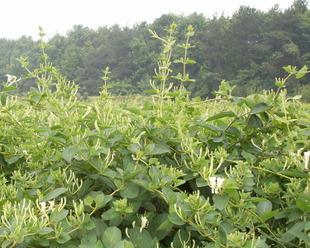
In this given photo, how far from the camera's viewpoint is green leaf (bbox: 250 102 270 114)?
1235 millimetres

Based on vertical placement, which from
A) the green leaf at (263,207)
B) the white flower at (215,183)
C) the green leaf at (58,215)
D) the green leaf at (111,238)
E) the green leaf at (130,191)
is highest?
the white flower at (215,183)

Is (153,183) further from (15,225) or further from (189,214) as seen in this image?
(15,225)

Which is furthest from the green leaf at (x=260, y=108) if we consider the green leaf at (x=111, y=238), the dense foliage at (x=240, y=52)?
the dense foliage at (x=240, y=52)

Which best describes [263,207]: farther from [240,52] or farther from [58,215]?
[240,52]

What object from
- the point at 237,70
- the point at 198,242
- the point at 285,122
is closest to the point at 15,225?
the point at 198,242

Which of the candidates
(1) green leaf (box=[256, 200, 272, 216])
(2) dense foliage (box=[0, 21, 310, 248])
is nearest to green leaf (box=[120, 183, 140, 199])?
(2) dense foliage (box=[0, 21, 310, 248])

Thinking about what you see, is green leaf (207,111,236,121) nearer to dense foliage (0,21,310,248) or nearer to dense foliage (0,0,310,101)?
dense foliage (0,21,310,248)

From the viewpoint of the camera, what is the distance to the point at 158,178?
1.04m

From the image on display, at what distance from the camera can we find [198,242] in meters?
1.10

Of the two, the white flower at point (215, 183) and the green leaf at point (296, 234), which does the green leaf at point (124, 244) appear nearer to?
the white flower at point (215, 183)

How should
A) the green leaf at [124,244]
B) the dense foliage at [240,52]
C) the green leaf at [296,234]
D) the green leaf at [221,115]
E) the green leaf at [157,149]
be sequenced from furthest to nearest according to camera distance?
1. the dense foliage at [240,52]
2. the green leaf at [221,115]
3. the green leaf at [157,149]
4. the green leaf at [296,234]
5. the green leaf at [124,244]

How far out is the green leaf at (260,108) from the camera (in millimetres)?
1235

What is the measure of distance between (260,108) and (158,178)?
Answer: 0.37 meters

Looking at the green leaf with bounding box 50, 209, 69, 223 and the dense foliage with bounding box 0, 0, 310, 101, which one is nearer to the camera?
the green leaf with bounding box 50, 209, 69, 223
